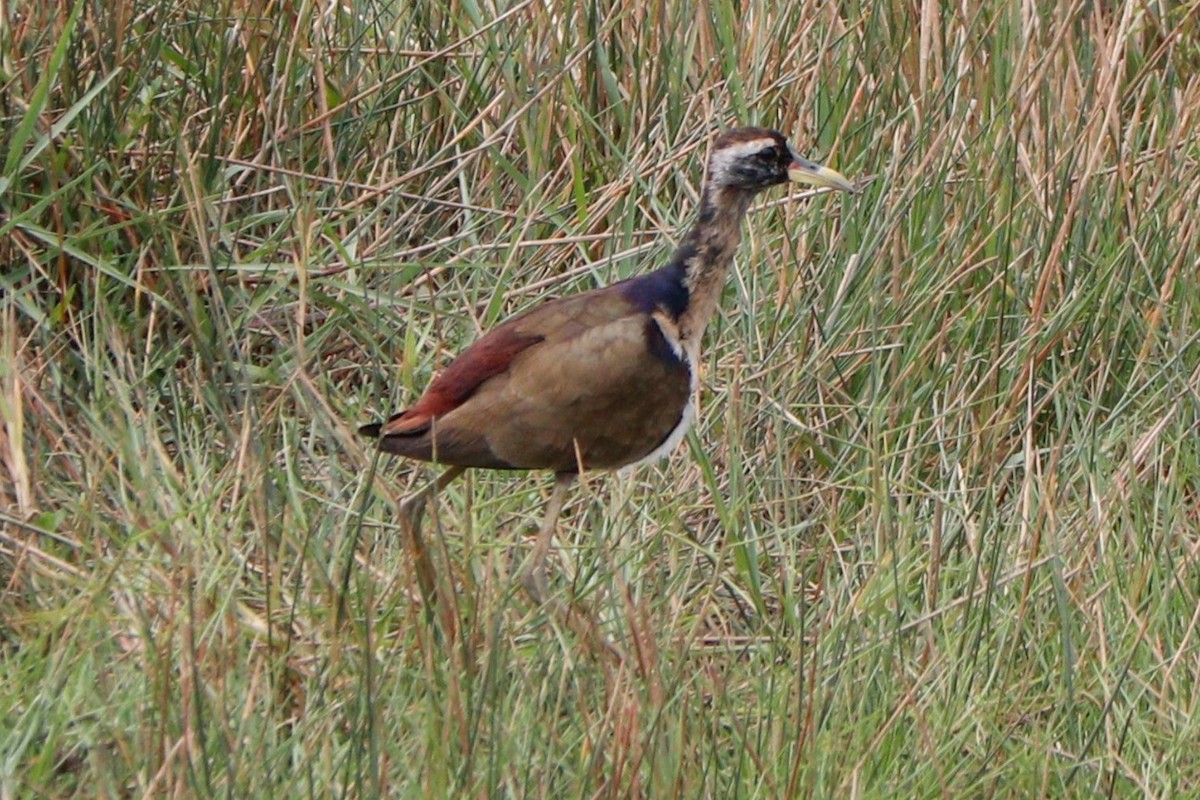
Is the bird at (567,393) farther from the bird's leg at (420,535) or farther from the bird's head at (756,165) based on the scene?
the bird's head at (756,165)

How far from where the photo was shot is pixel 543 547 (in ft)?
11.4

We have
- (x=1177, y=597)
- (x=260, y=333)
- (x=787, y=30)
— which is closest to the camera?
(x=1177, y=597)

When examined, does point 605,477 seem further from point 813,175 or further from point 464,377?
point 813,175

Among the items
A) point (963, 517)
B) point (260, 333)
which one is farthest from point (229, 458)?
point (963, 517)

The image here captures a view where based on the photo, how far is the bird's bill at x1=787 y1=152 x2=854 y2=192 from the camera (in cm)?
386

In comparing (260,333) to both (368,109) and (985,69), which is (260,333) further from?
(985,69)

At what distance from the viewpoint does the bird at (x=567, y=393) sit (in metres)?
3.46

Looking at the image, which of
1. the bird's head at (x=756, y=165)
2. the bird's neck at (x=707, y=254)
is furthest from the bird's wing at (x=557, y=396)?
the bird's head at (x=756, y=165)

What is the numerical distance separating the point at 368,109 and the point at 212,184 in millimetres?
480

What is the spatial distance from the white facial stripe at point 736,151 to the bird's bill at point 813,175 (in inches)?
3.2

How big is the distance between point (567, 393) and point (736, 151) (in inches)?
24.6

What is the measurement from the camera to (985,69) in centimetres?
449

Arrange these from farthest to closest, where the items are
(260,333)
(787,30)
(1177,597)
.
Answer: (787,30) → (260,333) → (1177,597)

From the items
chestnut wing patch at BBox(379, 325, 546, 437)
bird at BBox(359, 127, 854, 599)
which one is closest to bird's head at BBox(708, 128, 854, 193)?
bird at BBox(359, 127, 854, 599)
